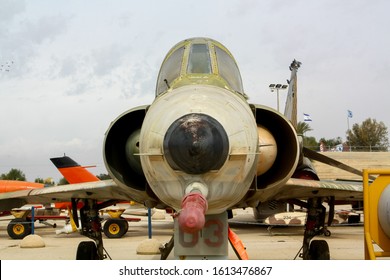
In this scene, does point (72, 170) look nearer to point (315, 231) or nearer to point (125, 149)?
point (315, 231)

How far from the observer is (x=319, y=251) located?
8.88 meters

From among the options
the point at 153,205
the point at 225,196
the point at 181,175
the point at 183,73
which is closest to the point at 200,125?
the point at 181,175

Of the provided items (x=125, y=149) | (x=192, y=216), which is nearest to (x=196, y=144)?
(x=192, y=216)

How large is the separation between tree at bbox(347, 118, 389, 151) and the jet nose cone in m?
88.3

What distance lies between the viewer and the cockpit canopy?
604 centimetres

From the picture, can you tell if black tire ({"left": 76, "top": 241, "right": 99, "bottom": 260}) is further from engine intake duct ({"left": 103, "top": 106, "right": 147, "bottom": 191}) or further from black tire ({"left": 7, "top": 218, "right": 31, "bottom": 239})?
black tire ({"left": 7, "top": 218, "right": 31, "bottom": 239})

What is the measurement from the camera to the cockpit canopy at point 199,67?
6.04 meters

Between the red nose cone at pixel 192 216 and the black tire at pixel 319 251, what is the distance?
5395 mm

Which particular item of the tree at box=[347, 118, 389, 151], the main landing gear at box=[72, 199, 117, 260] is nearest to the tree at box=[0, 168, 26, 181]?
the tree at box=[347, 118, 389, 151]

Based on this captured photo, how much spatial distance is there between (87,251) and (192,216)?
5988mm

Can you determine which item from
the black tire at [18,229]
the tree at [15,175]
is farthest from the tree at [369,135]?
the black tire at [18,229]

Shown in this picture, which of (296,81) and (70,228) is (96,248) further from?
(70,228)

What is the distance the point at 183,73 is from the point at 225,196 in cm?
203

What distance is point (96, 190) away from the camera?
330 inches
